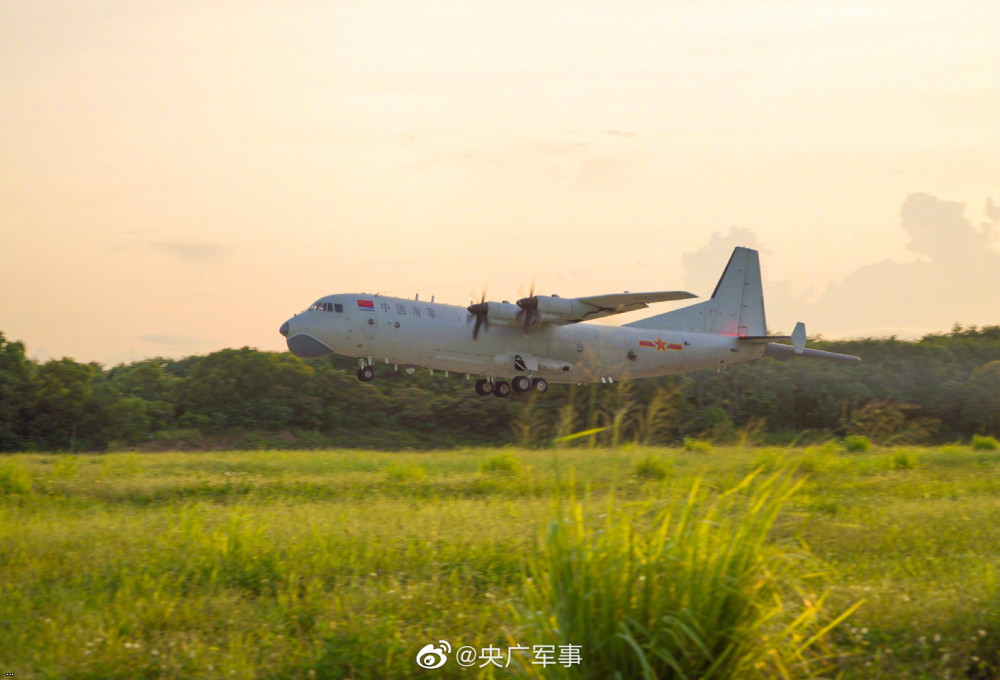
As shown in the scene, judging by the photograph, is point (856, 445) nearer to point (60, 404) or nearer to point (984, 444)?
point (984, 444)

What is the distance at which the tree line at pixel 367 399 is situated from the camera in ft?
146

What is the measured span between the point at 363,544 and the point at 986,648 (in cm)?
687

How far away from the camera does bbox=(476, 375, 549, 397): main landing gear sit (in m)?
35.1

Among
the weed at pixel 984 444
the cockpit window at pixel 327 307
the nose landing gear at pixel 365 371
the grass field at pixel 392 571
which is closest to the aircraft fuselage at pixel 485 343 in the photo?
the cockpit window at pixel 327 307

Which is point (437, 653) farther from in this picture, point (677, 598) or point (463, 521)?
point (463, 521)

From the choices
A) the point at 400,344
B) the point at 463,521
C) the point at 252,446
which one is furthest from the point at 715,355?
the point at 463,521

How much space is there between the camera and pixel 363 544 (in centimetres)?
1078

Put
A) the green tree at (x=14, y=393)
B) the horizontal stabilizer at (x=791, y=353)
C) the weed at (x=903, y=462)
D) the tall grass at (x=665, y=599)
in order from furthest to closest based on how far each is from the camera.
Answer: the green tree at (x=14, y=393)
the horizontal stabilizer at (x=791, y=353)
the weed at (x=903, y=462)
the tall grass at (x=665, y=599)

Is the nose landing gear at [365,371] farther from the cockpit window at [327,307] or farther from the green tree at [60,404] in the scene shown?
the green tree at [60,404]

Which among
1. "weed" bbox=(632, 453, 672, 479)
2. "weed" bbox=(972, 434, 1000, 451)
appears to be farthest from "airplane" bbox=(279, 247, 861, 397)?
"weed" bbox=(972, 434, 1000, 451)

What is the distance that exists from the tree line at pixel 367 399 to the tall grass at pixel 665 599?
31.4 meters

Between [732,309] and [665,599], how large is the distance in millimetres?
38640

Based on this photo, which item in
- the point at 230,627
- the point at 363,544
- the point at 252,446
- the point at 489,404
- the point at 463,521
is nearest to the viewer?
the point at 230,627

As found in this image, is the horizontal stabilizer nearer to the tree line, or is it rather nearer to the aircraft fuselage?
the aircraft fuselage
